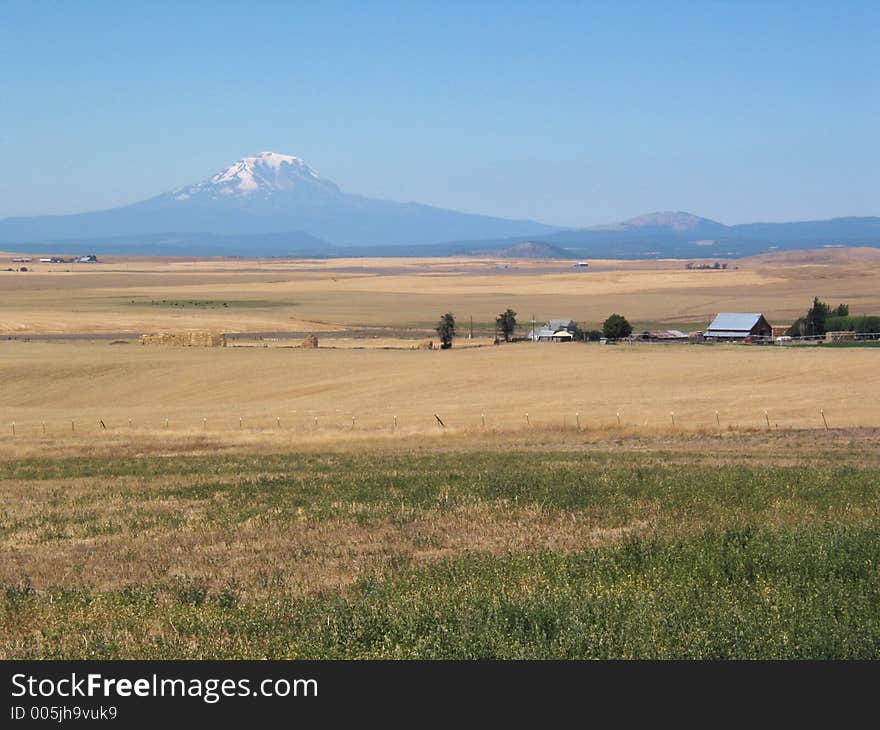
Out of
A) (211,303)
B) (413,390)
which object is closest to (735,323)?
(413,390)

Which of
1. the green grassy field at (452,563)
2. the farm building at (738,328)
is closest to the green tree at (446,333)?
the farm building at (738,328)

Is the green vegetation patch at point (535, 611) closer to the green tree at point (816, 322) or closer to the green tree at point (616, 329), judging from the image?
the green tree at point (616, 329)

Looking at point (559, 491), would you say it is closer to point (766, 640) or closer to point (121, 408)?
point (766, 640)

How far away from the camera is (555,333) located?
296 ft

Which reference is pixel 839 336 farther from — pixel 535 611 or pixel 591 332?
pixel 535 611

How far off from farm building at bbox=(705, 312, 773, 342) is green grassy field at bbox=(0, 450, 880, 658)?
65633 mm

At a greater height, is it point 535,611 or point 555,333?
point 535,611

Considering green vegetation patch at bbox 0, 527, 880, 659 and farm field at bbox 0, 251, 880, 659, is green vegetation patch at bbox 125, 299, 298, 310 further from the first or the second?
green vegetation patch at bbox 0, 527, 880, 659

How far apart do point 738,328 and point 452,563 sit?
77899mm

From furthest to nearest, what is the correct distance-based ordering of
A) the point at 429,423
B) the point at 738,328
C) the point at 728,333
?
the point at 728,333 < the point at 738,328 < the point at 429,423

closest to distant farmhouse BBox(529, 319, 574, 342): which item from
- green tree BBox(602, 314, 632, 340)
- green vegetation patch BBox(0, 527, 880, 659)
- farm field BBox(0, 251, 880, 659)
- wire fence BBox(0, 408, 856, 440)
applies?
green tree BBox(602, 314, 632, 340)

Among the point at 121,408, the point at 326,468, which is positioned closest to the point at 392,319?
the point at 121,408

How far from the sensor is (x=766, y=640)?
33.5 feet

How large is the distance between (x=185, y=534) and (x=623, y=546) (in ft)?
22.8
